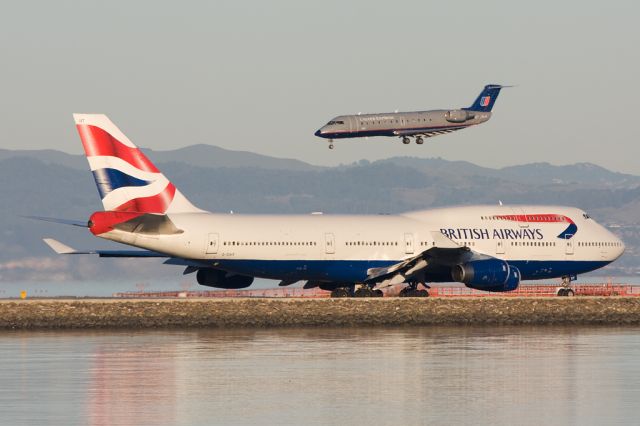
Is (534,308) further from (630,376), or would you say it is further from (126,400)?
(126,400)

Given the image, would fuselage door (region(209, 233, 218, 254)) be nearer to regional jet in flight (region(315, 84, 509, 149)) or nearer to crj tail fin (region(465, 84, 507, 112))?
regional jet in flight (region(315, 84, 509, 149))

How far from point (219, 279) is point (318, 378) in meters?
31.9

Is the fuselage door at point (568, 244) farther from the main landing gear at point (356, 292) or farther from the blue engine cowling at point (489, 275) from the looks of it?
the main landing gear at point (356, 292)

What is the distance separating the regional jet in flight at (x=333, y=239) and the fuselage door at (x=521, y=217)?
54 mm

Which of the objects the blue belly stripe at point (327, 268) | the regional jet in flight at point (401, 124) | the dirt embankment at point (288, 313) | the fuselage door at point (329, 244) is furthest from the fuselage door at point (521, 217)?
the regional jet in flight at point (401, 124)

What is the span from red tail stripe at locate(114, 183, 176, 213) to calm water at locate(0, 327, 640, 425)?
8.52 m

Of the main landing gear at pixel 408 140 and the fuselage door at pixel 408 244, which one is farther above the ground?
the main landing gear at pixel 408 140

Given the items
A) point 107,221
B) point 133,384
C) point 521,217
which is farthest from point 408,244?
point 133,384

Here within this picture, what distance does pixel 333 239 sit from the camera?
251ft

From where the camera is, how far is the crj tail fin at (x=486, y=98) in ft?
429

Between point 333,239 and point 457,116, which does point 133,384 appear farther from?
point 457,116

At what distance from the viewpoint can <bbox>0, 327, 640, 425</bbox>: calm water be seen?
129ft

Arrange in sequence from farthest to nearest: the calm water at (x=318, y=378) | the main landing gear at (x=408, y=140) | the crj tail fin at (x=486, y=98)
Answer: the crj tail fin at (x=486, y=98), the main landing gear at (x=408, y=140), the calm water at (x=318, y=378)

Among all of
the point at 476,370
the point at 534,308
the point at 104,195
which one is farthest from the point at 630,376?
the point at 104,195
